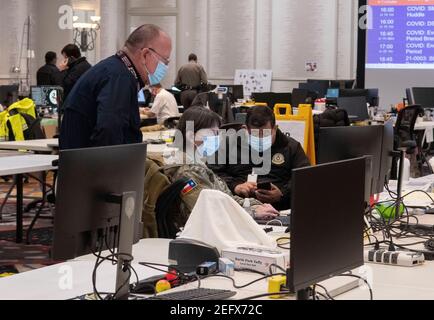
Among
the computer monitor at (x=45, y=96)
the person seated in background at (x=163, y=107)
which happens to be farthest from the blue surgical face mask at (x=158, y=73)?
the computer monitor at (x=45, y=96)

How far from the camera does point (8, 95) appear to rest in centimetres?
1288

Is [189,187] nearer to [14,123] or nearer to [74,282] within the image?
[74,282]

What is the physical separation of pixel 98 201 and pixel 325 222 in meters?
0.76

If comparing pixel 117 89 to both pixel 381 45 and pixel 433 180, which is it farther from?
pixel 381 45

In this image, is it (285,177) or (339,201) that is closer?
(339,201)

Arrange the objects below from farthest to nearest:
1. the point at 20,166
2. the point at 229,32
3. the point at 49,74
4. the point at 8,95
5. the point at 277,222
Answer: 1. the point at 229,32
2. the point at 49,74
3. the point at 8,95
4. the point at 20,166
5. the point at 277,222

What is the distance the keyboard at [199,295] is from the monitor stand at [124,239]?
0.11 m

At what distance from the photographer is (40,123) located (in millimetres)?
9164

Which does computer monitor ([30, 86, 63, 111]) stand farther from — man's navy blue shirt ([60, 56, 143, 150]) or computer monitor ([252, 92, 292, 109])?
man's navy blue shirt ([60, 56, 143, 150])

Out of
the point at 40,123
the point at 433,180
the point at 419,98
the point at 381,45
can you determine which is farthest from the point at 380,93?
the point at 433,180

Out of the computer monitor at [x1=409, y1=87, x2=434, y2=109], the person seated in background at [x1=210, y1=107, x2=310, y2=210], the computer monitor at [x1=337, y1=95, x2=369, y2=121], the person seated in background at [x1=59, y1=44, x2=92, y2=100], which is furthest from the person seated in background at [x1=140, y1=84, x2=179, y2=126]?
the person seated in background at [x1=210, y1=107, x2=310, y2=210]

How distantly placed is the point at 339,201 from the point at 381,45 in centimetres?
1293

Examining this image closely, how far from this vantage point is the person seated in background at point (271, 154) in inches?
231

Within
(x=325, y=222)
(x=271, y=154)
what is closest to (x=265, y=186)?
(x=271, y=154)
